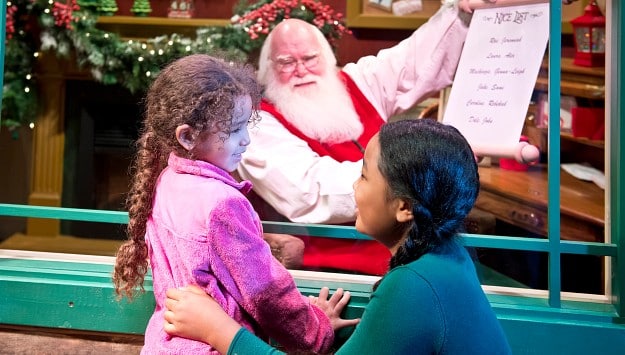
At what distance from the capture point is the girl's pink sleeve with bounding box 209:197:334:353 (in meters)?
1.26

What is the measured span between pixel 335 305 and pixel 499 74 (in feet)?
2.66

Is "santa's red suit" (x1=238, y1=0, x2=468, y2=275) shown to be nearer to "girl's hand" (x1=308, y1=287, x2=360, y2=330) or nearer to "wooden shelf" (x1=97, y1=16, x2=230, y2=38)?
"girl's hand" (x1=308, y1=287, x2=360, y2=330)

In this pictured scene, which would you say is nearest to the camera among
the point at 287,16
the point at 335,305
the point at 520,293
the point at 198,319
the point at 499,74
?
the point at 198,319

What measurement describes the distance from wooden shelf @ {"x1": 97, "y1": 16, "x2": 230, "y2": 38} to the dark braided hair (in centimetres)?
174

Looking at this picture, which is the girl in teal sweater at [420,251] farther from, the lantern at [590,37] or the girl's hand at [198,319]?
the lantern at [590,37]

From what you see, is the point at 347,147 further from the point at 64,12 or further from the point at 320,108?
the point at 64,12

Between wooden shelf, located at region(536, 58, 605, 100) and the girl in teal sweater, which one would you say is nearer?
the girl in teal sweater

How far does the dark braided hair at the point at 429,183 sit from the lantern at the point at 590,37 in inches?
43.3

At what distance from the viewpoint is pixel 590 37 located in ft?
6.84

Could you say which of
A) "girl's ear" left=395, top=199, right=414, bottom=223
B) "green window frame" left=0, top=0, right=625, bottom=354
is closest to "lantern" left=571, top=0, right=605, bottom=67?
"green window frame" left=0, top=0, right=625, bottom=354

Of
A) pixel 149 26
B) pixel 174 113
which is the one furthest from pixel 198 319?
pixel 149 26

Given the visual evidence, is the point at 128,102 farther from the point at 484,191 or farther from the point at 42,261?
the point at 484,191

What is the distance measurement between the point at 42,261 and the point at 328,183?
843 mm

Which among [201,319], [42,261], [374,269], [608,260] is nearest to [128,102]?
[42,261]
